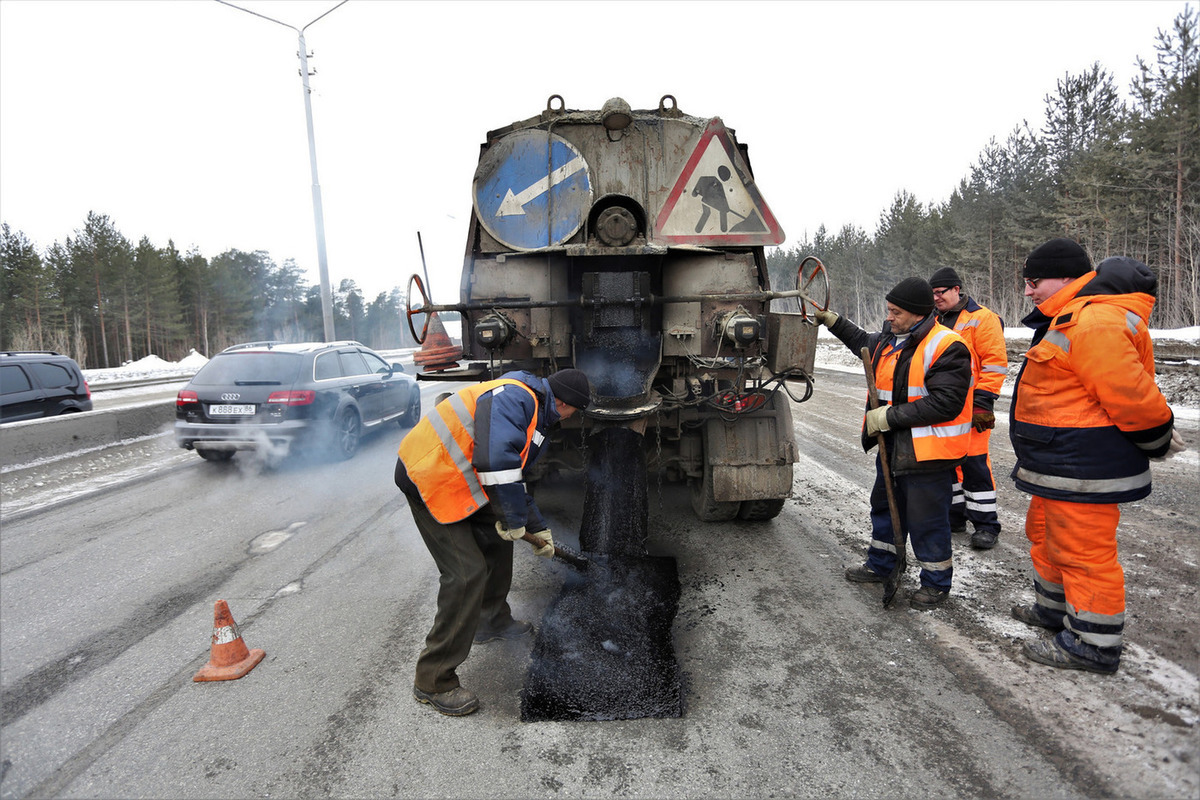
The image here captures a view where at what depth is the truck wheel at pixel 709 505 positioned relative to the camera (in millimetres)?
4551

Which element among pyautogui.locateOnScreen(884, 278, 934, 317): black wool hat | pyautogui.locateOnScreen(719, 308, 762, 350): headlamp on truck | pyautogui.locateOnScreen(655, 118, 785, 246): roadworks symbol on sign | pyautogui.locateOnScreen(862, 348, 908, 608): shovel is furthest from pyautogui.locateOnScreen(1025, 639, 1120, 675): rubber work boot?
pyautogui.locateOnScreen(655, 118, 785, 246): roadworks symbol on sign

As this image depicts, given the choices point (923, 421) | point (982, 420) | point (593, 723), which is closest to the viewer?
point (593, 723)

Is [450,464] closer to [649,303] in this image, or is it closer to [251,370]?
[649,303]

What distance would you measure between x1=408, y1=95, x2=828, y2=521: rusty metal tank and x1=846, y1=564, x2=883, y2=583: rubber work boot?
2.45 feet

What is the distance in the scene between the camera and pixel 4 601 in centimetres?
379

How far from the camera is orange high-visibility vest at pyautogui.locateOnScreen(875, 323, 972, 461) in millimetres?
3238

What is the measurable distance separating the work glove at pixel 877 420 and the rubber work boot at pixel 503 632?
2.33 m

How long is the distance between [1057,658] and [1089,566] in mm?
467

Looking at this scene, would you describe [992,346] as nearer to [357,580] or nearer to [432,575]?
[432,575]

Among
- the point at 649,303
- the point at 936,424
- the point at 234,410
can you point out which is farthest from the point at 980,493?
the point at 234,410

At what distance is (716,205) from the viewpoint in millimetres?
4293

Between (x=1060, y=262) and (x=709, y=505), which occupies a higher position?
(x=1060, y=262)

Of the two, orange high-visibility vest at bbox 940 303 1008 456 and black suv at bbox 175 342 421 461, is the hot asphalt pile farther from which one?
black suv at bbox 175 342 421 461

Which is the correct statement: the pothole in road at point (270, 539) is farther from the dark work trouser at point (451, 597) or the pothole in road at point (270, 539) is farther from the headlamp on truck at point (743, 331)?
the headlamp on truck at point (743, 331)
